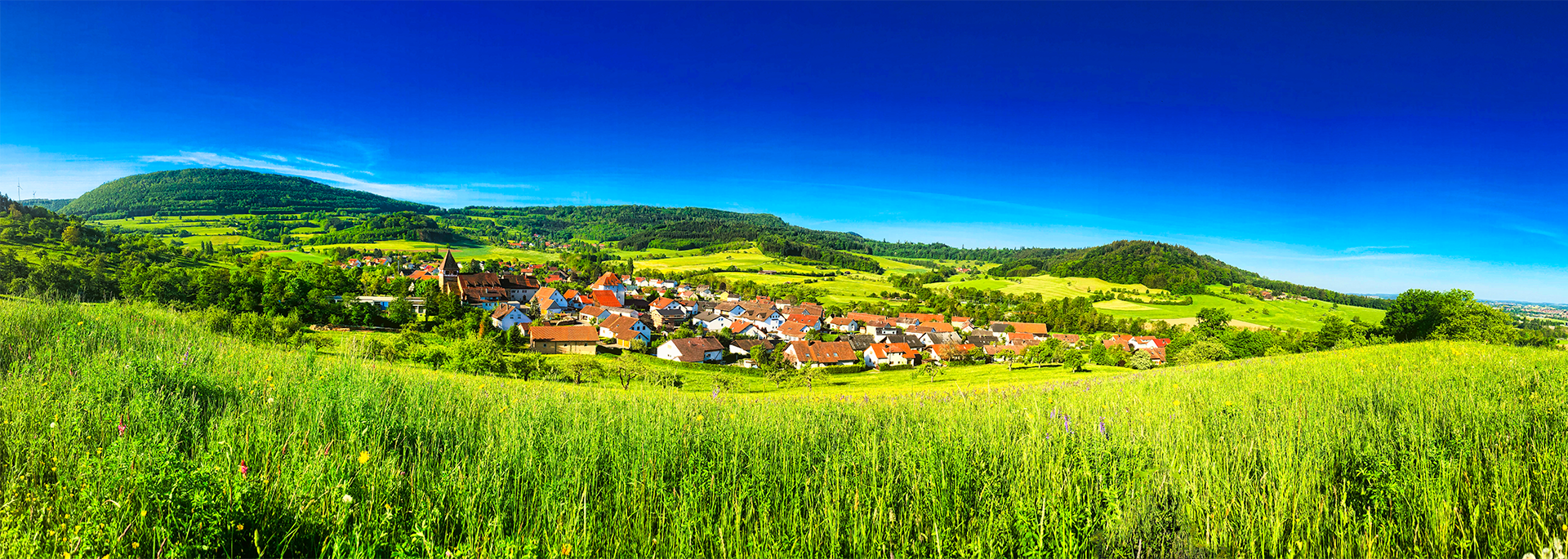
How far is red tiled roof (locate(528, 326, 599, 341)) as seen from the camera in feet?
213

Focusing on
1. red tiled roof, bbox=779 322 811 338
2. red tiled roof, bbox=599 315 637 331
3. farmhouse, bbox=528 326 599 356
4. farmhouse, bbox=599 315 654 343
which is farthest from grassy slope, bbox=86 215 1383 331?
farmhouse, bbox=528 326 599 356

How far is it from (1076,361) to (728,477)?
56.6 m

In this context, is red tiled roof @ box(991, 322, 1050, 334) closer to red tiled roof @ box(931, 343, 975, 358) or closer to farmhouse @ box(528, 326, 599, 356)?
red tiled roof @ box(931, 343, 975, 358)

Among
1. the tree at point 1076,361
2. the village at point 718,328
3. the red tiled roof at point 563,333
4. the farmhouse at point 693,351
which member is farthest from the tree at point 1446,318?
the red tiled roof at point 563,333

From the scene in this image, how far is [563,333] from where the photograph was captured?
2589 inches

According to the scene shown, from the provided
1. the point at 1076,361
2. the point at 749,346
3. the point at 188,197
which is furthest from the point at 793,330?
the point at 188,197

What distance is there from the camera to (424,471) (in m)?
2.81

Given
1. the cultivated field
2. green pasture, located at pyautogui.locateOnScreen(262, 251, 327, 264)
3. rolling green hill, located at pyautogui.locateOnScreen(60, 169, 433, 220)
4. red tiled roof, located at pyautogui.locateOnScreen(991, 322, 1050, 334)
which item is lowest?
red tiled roof, located at pyautogui.locateOnScreen(991, 322, 1050, 334)

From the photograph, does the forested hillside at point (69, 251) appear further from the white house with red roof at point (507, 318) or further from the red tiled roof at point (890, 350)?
the red tiled roof at point (890, 350)

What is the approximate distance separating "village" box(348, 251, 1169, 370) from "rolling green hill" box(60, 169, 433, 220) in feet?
291

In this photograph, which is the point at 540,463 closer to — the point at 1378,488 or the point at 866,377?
the point at 1378,488

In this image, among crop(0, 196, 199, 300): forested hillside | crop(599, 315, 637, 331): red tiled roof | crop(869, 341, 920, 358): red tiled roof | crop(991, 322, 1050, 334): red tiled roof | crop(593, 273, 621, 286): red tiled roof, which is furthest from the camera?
crop(593, 273, 621, 286): red tiled roof

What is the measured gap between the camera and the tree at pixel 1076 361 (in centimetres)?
5141

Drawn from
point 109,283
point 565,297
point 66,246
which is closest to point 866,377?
point 565,297
